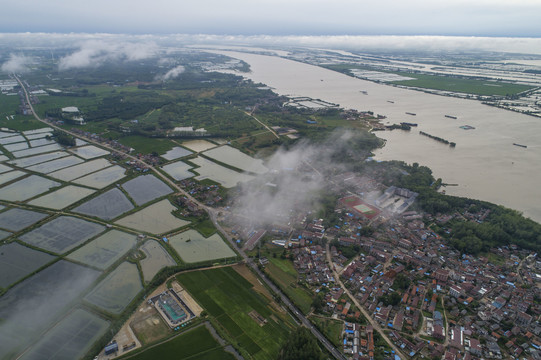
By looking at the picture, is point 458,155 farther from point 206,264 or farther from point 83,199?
point 83,199

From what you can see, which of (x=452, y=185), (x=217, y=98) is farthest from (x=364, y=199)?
(x=217, y=98)

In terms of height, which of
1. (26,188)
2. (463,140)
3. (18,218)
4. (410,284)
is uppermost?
(463,140)

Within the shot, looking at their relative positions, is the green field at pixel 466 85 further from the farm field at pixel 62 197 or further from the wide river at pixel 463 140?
the farm field at pixel 62 197

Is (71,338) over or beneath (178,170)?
beneath

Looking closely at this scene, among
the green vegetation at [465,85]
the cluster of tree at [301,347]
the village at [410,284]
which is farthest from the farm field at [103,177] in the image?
the green vegetation at [465,85]

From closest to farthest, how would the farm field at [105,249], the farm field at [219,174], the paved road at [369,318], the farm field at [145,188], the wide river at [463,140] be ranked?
the paved road at [369,318] < the farm field at [105,249] < the farm field at [145,188] < the wide river at [463,140] < the farm field at [219,174]

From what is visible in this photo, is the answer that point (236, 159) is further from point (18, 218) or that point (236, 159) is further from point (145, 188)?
point (18, 218)

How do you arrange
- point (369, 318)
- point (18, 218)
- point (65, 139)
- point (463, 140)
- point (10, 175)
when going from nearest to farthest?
point (369, 318)
point (18, 218)
point (10, 175)
point (65, 139)
point (463, 140)

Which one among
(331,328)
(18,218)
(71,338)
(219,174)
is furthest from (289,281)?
(18,218)
